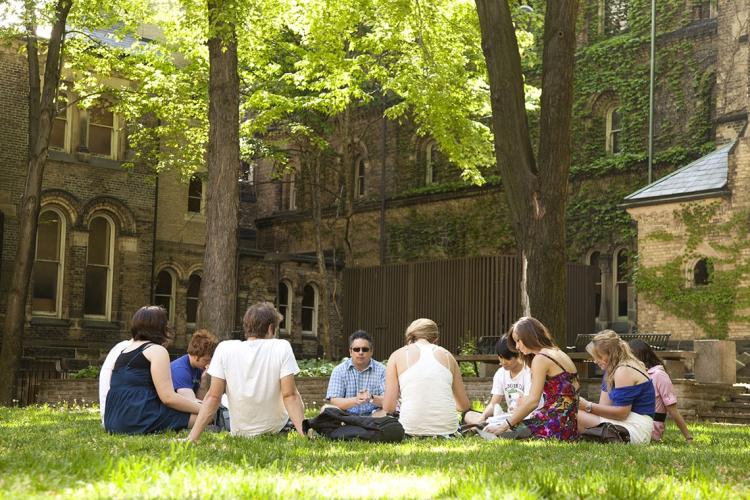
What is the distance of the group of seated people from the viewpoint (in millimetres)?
9133

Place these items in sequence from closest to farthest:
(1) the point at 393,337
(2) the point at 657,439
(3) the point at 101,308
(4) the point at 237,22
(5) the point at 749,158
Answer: (2) the point at 657,439
(4) the point at 237,22
(5) the point at 749,158
(1) the point at 393,337
(3) the point at 101,308

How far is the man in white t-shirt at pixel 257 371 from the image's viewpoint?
9047mm

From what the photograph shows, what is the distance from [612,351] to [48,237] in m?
23.0

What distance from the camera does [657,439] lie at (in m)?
10.9

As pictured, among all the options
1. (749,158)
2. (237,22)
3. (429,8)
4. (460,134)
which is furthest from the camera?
(460,134)

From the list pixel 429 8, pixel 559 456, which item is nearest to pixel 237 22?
pixel 429 8

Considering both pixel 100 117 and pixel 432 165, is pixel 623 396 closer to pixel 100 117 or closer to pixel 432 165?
pixel 100 117

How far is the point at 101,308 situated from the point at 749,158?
1787cm

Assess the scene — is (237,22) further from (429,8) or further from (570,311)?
(570,311)

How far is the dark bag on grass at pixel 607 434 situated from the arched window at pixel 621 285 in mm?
21253

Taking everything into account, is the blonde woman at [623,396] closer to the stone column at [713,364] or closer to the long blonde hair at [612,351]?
the long blonde hair at [612,351]

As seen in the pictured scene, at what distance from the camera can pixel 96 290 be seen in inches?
1222

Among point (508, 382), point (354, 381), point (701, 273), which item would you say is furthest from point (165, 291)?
point (508, 382)

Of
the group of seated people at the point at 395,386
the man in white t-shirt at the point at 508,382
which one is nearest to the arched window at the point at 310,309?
the man in white t-shirt at the point at 508,382
